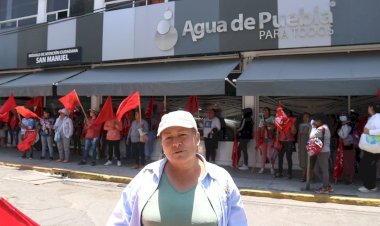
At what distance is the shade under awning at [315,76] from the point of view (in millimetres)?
9148

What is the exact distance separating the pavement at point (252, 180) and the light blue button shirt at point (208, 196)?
6609 millimetres

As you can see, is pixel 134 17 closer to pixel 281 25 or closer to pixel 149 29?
pixel 149 29

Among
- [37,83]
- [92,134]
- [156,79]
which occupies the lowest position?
[92,134]

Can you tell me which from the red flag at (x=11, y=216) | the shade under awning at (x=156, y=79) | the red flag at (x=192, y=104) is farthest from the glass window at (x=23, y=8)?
the red flag at (x=11, y=216)

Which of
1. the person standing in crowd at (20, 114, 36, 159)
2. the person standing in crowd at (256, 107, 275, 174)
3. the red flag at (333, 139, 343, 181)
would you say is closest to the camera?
the red flag at (333, 139, 343, 181)

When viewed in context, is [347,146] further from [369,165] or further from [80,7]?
[80,7]

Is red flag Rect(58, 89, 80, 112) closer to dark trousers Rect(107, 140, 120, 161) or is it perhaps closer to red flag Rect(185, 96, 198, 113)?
dark trousers Rect(107, 140, 120, 161)

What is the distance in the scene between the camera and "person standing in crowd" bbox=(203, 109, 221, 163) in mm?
12078

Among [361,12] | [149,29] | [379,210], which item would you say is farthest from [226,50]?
[379,210]

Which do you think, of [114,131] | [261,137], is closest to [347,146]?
[261,137]

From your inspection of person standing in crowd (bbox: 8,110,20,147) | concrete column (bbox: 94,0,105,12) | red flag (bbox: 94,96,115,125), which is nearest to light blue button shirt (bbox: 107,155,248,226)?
red flag (bbox: 94,96,115,125)

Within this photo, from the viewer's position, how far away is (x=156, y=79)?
11.9 metres

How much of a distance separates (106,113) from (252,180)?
16.2ft

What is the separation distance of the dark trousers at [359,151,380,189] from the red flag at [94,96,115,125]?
717 cm
